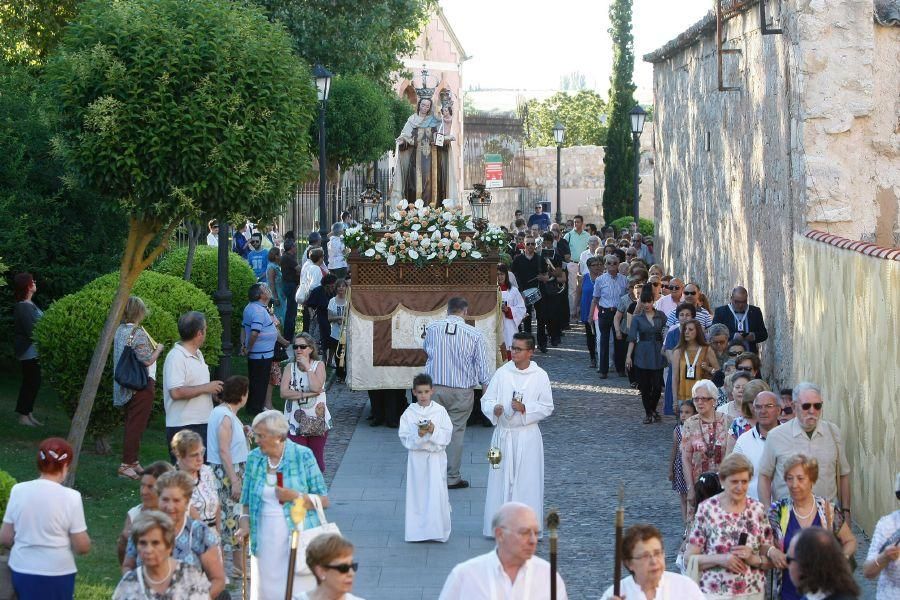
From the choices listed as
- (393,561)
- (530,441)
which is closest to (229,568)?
(393,561)

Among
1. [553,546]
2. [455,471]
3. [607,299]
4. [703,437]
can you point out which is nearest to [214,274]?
[607,299]

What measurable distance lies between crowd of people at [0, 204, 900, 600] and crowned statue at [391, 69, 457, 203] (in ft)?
5.92

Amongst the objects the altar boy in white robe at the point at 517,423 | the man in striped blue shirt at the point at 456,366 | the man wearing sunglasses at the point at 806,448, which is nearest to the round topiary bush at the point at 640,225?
the man in striped blue shirt at the point at 456,366

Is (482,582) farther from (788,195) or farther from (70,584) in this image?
(788,195)

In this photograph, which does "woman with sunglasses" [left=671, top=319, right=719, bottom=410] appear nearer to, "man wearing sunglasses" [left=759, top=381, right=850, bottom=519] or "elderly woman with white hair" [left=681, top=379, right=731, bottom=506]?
"elderly woman with white hair" [left=681, top=379, right=731, bottom=506]

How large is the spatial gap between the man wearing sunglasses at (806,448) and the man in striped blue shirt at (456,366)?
3911mm

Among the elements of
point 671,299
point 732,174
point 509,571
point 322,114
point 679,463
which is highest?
point 322,114

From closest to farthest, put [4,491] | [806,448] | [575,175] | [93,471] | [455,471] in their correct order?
[4,491] → [806,448] → [93,471] → [455,471] → [575,175]

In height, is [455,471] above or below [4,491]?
below

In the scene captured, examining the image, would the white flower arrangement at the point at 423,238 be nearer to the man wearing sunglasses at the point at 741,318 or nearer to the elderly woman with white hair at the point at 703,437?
the man wearing sunglasses at the point at 741,318

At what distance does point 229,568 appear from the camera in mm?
10289

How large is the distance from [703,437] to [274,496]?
12.4ft

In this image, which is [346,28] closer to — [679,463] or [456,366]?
[456,366]

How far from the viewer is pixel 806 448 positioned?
9.27 metres
